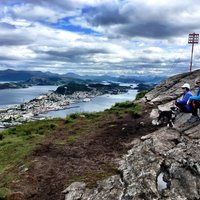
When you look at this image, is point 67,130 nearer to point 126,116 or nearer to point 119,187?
point 126,116

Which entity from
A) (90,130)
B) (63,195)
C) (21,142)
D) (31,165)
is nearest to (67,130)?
(90,130)

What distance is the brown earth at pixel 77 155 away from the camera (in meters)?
12.9

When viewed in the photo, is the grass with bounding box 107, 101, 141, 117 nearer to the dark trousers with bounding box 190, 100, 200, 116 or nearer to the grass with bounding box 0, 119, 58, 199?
the grass with bounding box 0, 119, 58, 199

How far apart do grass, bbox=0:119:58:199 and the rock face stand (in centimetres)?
382

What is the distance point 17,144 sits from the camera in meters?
19.3

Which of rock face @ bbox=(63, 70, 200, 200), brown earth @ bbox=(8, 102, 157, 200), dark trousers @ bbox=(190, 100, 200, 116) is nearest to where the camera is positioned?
rock face @ bbox=(63, 70, 200, 200)

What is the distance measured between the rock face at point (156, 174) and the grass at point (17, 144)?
12.5 feet

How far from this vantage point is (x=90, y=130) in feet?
68.0

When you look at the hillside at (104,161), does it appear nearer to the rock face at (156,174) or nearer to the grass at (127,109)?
the rock face at (156,174)

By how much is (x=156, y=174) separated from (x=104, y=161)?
3475mm

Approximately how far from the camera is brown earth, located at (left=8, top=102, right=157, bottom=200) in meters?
12.9

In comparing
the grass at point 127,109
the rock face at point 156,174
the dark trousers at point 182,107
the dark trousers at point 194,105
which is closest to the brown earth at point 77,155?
the rock face at point 156,174

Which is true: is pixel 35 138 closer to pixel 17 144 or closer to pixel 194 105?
pixel 17 144

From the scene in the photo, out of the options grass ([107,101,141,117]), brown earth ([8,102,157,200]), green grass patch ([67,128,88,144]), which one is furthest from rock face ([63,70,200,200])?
grass ([107,101,141,117])
